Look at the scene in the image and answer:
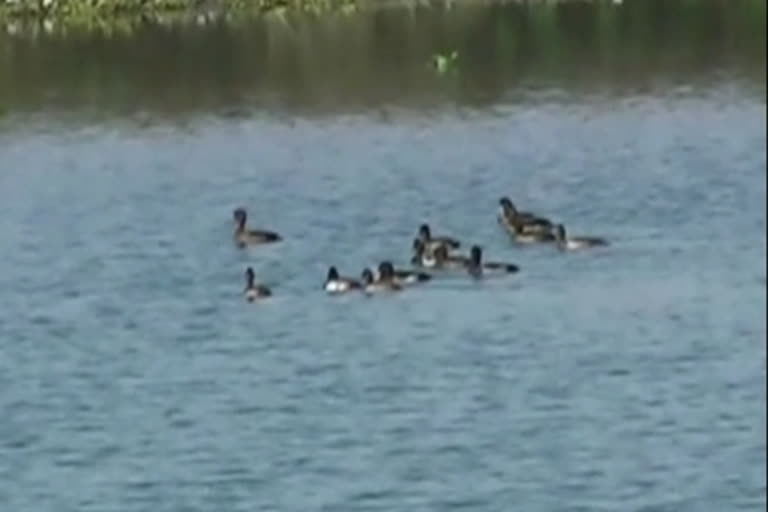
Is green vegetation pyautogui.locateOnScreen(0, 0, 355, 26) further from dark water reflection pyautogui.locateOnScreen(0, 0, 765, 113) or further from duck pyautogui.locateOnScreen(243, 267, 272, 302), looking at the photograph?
duck pyautogui.locateOnScreen(243, 267, 272, 302)

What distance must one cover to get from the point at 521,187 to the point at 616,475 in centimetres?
1410

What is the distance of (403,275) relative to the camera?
2591cm

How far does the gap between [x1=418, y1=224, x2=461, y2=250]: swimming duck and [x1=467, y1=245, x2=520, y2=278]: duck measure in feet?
1.43

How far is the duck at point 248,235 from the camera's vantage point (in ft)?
94.8

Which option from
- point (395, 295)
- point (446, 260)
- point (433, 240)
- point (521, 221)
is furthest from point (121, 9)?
point (395, 295)

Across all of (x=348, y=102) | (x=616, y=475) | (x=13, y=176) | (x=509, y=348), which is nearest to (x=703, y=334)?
(x=616, y=475)

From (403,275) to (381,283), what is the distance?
0.41m

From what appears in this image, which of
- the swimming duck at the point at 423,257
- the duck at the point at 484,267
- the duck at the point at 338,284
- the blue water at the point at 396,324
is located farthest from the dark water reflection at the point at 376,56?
the duck at the point at 338,284

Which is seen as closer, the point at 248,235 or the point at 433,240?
the point at 433,240

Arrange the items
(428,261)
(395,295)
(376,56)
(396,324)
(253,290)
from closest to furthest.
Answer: (396,324)
(395,295)
(253,290)
(428,261)
(376,56)

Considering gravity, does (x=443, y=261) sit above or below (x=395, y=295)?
above

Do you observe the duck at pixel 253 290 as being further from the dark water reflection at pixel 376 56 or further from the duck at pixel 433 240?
the dark water reflection at pixel 376 56

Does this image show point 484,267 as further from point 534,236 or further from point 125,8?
point 125,8

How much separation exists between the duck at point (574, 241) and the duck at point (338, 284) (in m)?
2.02
